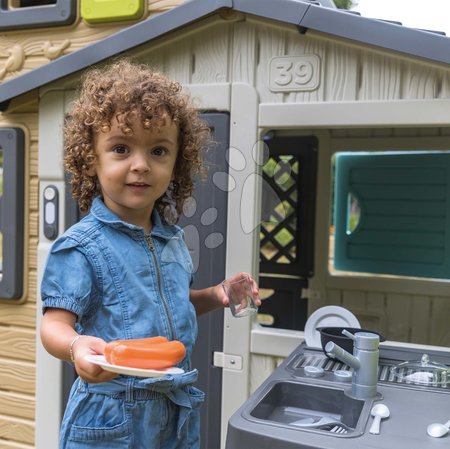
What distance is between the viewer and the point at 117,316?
1.36 meters

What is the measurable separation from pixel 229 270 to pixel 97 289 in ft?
3.41

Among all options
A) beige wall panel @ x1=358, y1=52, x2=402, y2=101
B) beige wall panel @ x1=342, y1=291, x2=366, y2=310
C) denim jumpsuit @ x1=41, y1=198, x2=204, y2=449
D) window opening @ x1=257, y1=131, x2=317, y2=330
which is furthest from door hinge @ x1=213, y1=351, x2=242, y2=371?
beige wall panel @ x1=342, y1=291, x2=366, y2=310

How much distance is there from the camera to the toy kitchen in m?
1.37

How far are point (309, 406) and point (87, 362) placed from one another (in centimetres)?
95

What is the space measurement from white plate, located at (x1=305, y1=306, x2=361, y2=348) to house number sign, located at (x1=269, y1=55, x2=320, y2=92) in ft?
3.01

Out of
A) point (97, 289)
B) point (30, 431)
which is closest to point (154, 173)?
point (97, 289)

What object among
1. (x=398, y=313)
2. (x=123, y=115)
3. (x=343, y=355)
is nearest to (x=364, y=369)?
(x=343, y=355)

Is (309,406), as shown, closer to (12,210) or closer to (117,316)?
(117,316)

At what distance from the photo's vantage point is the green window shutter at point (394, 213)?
3930 millimetres

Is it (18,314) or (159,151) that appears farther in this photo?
(18,314)

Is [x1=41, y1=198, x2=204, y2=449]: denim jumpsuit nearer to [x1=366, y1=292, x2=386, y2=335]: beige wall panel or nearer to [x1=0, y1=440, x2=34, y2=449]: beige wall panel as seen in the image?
[x1=0, y1=440, x2=34, y2=449]: beige wall panel

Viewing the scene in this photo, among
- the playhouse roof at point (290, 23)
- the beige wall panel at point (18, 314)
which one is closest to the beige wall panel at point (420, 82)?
the playhouse roof at point (290, 23)

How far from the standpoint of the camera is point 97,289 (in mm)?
1356

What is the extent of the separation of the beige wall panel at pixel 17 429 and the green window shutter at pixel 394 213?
2.51 meters
